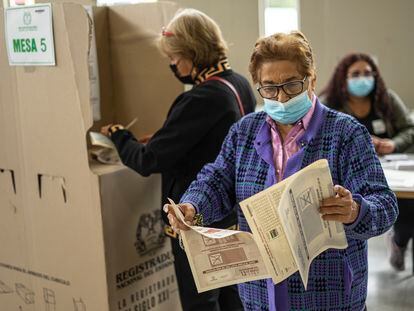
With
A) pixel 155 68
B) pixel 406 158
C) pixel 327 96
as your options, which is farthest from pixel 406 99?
pixel 155 68

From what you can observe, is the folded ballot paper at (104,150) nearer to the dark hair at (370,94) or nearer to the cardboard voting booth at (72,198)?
the cardboard voting booth at (72,198)

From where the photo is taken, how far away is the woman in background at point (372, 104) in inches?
125

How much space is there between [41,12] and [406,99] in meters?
2.87

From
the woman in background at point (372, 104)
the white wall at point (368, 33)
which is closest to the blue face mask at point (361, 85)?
the woman in background at point (372, 104)

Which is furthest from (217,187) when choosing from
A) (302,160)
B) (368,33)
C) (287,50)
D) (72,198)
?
(368,33)

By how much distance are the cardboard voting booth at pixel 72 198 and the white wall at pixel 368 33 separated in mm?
1895

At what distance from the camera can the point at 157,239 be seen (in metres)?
2.32

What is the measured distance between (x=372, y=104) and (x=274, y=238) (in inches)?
85.7

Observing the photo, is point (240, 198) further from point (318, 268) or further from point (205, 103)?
point (205, 103)

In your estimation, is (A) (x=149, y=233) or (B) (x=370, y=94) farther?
(B) (x=370, y=94)

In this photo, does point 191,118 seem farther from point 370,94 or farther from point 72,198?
point 370,94

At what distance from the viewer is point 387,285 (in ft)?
9.88

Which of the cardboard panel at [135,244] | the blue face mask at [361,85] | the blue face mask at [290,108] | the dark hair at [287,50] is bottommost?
the cardboard panel at [135,244]

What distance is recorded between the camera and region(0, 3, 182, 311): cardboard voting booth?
1.96m
